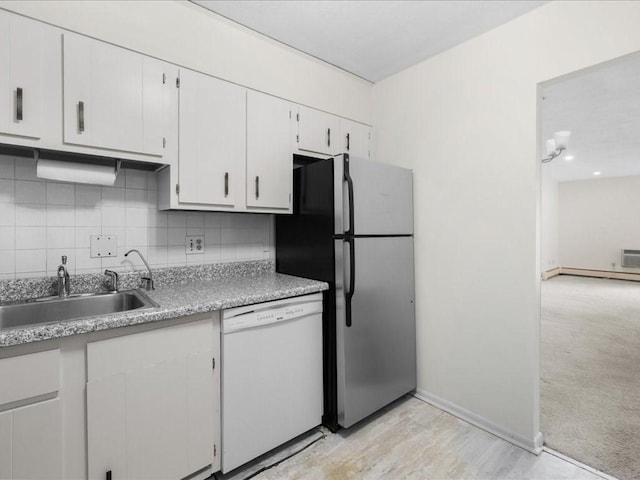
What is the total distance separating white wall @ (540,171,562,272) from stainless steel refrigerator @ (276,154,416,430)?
7584mm

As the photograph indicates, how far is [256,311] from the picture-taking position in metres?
1.67

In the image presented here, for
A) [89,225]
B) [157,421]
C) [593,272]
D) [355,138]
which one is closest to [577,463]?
[157,421]

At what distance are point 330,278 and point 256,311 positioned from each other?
0.54 metres

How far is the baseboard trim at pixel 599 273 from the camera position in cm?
763

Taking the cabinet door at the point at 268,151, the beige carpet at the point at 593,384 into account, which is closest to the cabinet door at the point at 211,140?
the cabinet door at the point at 268,151

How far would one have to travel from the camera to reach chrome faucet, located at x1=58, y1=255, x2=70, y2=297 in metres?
1.62

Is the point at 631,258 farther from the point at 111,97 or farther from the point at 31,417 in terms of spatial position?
the point at 31,417

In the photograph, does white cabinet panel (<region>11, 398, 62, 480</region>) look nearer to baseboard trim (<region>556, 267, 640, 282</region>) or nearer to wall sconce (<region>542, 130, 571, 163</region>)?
wall sconce (<region>542, 130, 571, 163</region>)

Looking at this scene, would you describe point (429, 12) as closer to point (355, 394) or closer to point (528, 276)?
point (528, 276)

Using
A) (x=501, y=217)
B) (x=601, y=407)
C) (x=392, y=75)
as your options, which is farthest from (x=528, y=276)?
(x=392, y=75)

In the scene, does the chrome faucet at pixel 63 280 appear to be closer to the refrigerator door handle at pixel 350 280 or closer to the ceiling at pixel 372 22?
the refrigerator door handle at pixel 350 280

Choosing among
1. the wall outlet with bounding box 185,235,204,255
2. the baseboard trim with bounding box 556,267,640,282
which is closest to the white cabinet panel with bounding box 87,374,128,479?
the wall outlet with bounding box 185,235,204,255

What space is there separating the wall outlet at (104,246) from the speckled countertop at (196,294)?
291 millimetres

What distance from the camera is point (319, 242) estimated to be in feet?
6.81
